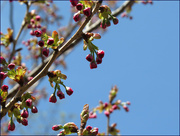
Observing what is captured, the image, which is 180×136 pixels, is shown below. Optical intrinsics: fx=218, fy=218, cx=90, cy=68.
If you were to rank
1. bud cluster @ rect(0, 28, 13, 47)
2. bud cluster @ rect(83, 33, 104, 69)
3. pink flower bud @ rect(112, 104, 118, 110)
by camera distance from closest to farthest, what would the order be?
bud cluster @ rect(83, 33, 104, 69)
bud cluster @ rect(0, 28, 13, 47)
pink flower bud @ rect(112, 104, 118, 110)

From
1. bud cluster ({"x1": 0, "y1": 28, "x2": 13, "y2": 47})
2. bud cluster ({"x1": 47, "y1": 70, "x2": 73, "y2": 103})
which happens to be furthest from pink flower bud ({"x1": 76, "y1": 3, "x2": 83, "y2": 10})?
Answer: bud cluster ({"x1": 0, "y1": 28, "x2": 13, "y2": 47})

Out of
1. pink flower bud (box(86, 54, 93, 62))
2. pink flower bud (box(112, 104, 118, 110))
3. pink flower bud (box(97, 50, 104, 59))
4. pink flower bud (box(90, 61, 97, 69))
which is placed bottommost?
pink flower bud (box(90, 61, 97, 69))

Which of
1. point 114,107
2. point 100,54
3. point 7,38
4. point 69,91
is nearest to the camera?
point 100,54

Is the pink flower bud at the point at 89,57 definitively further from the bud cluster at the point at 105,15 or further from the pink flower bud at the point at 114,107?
the pink flower bud at the point at 114,107

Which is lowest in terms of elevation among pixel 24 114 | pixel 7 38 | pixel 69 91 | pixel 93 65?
pixel 24 114

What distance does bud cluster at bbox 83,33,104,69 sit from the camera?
63.4 inches

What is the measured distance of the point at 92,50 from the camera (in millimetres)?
1656

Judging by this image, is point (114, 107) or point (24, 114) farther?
point (114, 107)

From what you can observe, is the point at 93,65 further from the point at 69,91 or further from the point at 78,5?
the point at 78,5

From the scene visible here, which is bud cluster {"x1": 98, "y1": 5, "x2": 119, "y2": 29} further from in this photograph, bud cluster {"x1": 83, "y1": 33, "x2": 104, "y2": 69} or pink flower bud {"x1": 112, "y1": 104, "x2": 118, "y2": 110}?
pink flower bud {"x1": 112, "y1": 104, "x2": 118, "y2": 110}

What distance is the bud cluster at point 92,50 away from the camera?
1610 mm

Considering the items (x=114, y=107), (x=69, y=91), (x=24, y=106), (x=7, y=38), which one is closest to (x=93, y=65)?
(x=69, y=91)

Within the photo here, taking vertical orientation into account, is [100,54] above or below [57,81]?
above

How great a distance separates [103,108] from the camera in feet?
12.3
